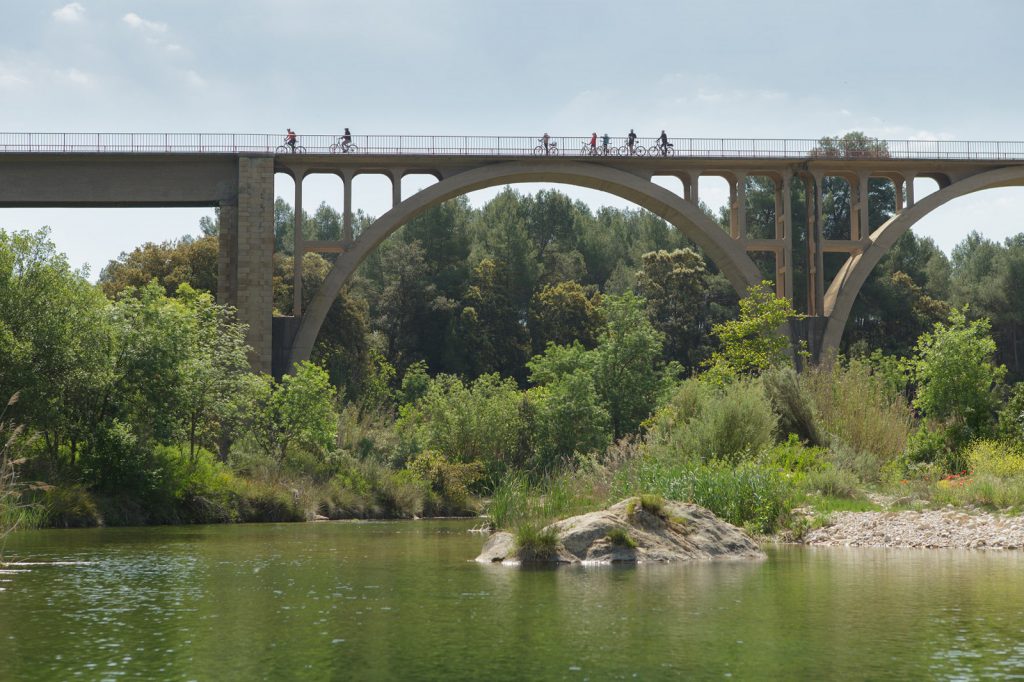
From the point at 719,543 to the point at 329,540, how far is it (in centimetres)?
746

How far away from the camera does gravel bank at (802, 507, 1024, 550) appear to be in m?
17.2

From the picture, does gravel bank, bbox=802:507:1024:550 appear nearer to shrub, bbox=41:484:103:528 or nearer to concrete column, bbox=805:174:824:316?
shrub, bbox=41:484:103:528

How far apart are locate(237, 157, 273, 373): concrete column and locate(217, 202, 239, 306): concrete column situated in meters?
0.55

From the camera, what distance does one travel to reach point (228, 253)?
38.5 m

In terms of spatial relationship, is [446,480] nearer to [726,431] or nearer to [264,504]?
[264,504]

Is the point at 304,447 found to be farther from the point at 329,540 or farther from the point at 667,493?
the point at 667,493

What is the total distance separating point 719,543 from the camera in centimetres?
1591

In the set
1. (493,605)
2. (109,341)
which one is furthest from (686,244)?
(493,605)

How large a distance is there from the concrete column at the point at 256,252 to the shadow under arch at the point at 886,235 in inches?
747

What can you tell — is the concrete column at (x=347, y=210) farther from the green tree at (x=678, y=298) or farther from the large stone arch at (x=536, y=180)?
the green tree at (x=678, y=298)

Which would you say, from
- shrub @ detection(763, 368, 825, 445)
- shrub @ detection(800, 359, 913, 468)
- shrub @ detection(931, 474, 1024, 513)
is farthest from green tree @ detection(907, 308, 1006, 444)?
shrub @ detection(931, 474, 1024, 513)

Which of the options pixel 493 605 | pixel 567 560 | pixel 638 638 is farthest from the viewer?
pixel 567 560

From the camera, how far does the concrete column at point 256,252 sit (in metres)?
37.4

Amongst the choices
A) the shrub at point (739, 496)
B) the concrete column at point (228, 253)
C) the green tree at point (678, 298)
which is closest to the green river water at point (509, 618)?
the shrub at point (739, 496)
